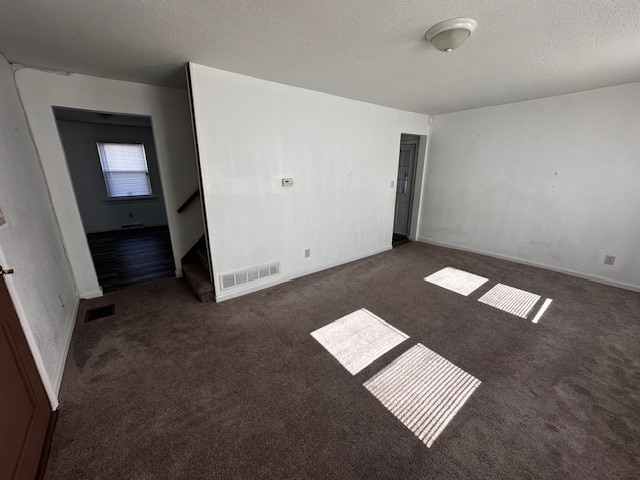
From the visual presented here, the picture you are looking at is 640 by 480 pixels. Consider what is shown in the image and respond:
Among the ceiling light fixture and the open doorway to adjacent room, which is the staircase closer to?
the open doorway to adjacent room

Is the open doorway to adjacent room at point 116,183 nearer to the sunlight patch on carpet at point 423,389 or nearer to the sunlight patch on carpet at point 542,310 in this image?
the sunlight patch on carpet at point 423,389

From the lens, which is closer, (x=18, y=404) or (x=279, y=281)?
(x=18, y=404)

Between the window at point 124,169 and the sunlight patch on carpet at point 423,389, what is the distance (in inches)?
272

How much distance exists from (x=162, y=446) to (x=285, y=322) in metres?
1.30

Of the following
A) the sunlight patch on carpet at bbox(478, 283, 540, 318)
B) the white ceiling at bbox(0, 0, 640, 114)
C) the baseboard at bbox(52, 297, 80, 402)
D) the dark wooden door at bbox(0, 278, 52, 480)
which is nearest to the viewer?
the dark wooden door at bbox(0, 278, 52, 480)

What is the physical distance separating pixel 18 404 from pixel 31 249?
1.19 meters

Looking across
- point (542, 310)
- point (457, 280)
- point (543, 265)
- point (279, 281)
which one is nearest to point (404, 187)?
point (457, 280)

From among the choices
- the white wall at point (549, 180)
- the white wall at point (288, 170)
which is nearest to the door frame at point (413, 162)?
the white wall at point (549, 180)

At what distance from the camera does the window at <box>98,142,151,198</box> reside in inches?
227

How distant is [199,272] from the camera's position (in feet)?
10.8

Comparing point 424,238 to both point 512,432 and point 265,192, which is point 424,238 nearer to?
point 265,192

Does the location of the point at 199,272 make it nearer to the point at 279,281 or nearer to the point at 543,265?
the point at 279,281

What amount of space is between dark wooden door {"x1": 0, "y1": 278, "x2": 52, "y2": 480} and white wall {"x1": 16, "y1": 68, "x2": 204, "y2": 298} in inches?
72.0

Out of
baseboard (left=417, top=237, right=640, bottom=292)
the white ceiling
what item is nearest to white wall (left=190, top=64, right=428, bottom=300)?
the white ceiling
